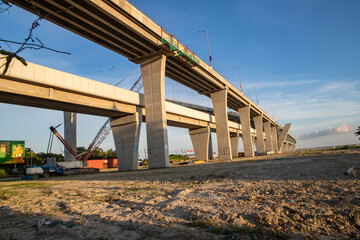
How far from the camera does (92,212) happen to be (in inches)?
262

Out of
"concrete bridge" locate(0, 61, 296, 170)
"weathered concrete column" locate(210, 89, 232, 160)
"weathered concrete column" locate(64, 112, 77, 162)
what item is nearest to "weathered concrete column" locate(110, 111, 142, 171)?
"concrete bridge" locate(0, 61, 296, 170)

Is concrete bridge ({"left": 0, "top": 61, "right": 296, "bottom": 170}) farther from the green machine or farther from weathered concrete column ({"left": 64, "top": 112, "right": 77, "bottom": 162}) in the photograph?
the green machine

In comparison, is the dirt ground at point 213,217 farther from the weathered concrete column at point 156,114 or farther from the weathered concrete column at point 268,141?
the weathered concrete column at point 268,141

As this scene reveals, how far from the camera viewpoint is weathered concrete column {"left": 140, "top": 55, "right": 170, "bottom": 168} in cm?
2906

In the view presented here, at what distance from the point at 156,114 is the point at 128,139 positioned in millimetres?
6815

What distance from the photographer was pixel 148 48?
28.6 m

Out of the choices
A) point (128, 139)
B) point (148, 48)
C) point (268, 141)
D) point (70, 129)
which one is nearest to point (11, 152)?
point (70, 129)

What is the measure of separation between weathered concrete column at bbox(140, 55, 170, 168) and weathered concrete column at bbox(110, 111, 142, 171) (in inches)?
129

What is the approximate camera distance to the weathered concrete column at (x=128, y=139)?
32.4 metres

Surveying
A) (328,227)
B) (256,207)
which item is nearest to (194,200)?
(256,207)

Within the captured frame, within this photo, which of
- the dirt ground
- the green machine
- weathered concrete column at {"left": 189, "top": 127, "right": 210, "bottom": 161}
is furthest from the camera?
weathered concrete column at {"left": 189, "top": 127, "right": 210, "bottom": 161}

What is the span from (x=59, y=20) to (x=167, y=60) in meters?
14.2

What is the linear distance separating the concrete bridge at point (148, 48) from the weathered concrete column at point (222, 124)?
0.20 meters

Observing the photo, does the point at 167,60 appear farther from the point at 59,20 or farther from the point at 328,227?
the point at 328,227
